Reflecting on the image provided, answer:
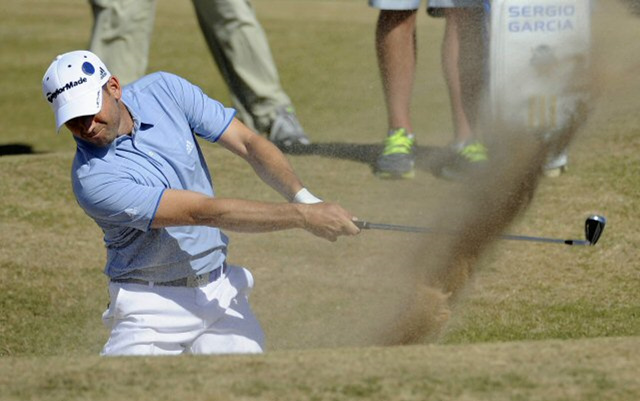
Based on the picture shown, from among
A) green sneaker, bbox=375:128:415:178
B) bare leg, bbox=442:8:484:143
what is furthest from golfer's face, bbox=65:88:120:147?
bare leg, bbox=442:8:484:143

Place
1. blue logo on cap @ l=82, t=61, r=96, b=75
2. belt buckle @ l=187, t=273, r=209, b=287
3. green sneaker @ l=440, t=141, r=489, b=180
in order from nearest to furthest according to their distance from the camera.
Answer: blue logo on cap @ l=82, t=61, r=96, b=75 < belt buckle @ l=187, t=273, r=209, b=287 < green sneaker @ l=440, t=141, r=489, b=180

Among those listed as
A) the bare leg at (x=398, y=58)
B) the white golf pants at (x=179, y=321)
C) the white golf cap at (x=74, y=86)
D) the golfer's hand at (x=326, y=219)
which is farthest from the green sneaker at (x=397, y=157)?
the white golf cap at (x=74, y=86)

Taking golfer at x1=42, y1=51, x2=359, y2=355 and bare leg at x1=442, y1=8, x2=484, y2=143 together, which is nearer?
golfer at x1=42, y1=51, x2=359, y2=355

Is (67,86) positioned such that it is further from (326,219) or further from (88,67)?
(326,219)

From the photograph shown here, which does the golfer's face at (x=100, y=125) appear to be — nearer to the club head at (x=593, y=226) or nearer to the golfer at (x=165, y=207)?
the golfer at (x=165, y=207)

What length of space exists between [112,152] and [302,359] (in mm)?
1163

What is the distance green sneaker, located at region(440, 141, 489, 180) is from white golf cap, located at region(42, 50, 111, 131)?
9.04 feet

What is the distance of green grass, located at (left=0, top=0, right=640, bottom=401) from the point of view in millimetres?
4117

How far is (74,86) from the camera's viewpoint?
16.0 feet

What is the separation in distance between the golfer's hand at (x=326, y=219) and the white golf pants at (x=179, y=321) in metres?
0.56

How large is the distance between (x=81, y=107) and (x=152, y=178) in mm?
385

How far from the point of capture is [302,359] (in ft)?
14.2

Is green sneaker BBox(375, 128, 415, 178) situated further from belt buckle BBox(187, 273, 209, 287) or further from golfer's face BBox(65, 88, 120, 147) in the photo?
golfer's face BBox(65, 88, 120, 147)

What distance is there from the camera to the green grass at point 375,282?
4117 millimetres
